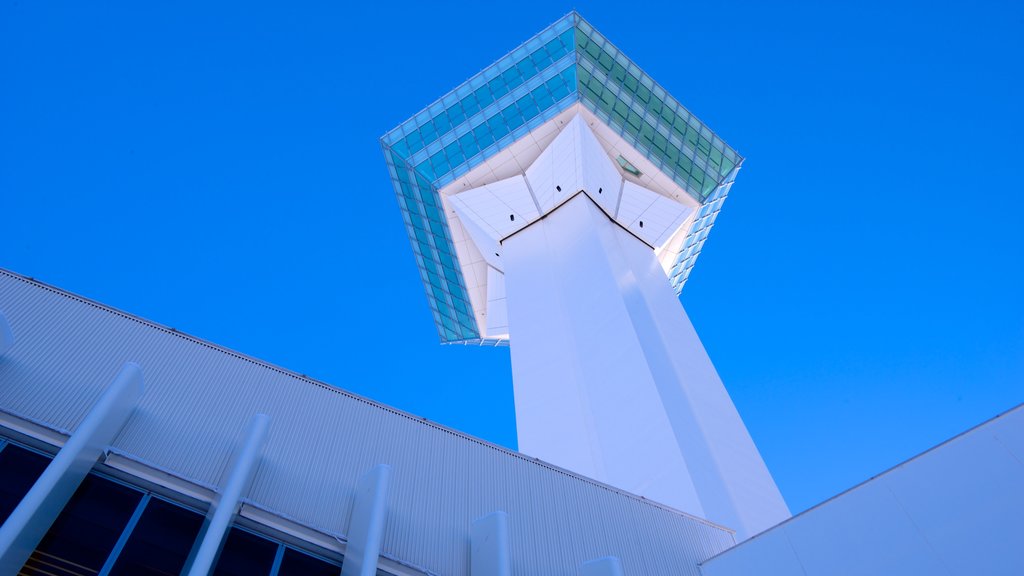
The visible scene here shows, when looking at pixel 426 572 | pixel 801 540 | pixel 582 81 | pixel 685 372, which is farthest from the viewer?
pixel 582 81

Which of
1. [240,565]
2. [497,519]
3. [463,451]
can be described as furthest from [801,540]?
[240,565]

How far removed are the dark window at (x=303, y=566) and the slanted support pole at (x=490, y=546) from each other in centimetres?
235

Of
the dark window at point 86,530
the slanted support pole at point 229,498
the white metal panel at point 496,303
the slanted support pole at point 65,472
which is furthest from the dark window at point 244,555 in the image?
the white metal panel at point 496,303

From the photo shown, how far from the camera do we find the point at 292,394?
1516 cm

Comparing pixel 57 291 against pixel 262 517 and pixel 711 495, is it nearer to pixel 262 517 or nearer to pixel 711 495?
pixel 262 517

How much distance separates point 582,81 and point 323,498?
3170 centimetres

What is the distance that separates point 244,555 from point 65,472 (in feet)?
9.32

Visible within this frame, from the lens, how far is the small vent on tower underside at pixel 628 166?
43.0 m

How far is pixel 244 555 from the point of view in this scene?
12031 mm

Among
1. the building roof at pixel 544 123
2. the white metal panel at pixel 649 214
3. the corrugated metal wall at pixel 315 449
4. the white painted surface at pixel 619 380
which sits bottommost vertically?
the corrugated metal wall at pixel 315 449

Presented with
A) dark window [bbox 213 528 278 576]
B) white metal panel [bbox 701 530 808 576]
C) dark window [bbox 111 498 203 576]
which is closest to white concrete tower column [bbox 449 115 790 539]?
white metal panel [bbox 701 530 808 576]

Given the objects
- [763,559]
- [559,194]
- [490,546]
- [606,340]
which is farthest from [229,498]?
[559,194]

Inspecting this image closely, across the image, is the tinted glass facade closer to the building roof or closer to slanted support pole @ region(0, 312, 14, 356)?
slanted support pole @ region(0, 312, 14, 356)

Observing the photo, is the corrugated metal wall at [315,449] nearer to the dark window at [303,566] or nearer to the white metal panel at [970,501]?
the dark window at [303,566]
